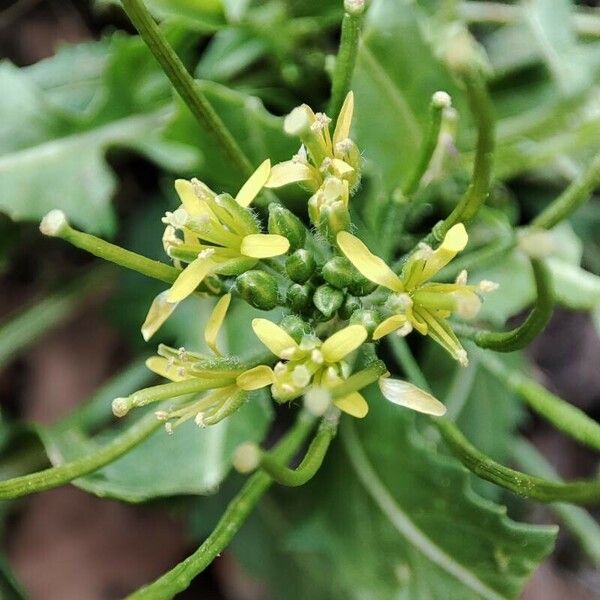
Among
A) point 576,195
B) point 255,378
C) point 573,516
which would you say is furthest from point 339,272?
point 573,516

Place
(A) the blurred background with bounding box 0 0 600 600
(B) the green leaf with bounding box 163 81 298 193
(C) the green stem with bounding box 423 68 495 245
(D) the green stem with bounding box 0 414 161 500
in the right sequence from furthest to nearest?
(A) the blurred background with bounding box 0 0 600 600 < (B) the green leaf with bounding box 163 81 298 193 < (D) the green stem with bounding box 0 414 161 500 < (C) the green stem with bounding box 423 68 495 245

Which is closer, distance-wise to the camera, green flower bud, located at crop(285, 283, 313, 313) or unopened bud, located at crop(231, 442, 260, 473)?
unopened bud, located at crop(231, 442, 260, 473)

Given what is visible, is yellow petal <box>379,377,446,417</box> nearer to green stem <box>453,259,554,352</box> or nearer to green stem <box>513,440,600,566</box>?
green stem <box>453,259,554,352</box>

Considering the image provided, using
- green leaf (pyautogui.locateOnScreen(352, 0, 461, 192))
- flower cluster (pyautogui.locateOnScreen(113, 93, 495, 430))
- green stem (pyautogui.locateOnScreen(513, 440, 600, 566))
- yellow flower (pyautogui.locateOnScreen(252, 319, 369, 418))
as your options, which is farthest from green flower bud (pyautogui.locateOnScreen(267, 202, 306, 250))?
green stem (pyautogui.locateOnScreen(513, 440, 600, 566))

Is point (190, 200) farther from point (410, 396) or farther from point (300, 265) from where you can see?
point (410, 396)

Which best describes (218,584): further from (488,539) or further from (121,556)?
(488,539)

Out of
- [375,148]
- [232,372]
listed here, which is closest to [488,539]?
[232,372]

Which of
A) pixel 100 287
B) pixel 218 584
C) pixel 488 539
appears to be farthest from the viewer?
pixel 218 584
